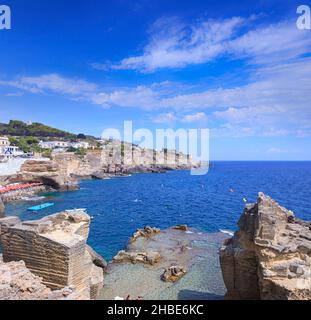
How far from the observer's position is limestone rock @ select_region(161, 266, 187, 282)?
67.8ft

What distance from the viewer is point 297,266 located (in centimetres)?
1034

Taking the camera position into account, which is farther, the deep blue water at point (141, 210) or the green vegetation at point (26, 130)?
the green vegetation at point (26, 130)

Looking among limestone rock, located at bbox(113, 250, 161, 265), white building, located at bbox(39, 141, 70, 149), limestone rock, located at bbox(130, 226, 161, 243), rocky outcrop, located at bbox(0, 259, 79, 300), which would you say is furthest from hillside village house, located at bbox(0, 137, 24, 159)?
rocky outcrop, located at bbox(0, 259, 79, 300)

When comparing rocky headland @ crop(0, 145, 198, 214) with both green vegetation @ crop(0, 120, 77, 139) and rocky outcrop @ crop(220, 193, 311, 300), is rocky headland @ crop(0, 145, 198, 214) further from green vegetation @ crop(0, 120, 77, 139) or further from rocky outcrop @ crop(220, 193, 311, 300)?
green vegetation @ crop(0, 120, 77, 139)

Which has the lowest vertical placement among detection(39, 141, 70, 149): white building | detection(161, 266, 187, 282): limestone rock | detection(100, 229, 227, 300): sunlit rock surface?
detection(100, 229, 227, 300): sunlit rock surface

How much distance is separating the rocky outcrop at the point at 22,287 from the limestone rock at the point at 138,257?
12.8 metres

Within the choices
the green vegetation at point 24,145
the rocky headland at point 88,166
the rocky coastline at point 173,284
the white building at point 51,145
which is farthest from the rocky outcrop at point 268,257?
the white building at point 51,145

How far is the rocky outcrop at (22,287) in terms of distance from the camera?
8.60 metres

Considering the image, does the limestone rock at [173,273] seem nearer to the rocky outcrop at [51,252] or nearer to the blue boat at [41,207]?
the rocky outcrop at [51,252]

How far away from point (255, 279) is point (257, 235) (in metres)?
2.58

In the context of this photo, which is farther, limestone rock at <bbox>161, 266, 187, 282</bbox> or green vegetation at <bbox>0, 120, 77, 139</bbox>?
green vegetation at <bbox>0, 120, 77, 139</bbox>

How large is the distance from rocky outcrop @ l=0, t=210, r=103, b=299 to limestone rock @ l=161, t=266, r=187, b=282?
28.3 ft
